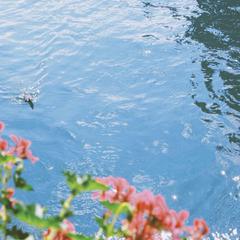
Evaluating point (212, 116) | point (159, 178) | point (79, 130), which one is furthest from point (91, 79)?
point (159, 178)

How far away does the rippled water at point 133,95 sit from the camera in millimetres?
6590

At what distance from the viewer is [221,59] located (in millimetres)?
9516

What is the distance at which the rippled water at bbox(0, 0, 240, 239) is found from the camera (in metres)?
6.59

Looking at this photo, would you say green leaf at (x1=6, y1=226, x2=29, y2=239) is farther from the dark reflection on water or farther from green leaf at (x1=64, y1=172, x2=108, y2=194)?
the dark reflection on water

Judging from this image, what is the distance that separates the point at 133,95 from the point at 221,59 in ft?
7.13

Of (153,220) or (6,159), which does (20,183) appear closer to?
(6,159)

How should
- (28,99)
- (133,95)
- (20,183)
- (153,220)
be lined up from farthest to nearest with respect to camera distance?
(133,95) → (28,99) → (20,183) → (153,220)

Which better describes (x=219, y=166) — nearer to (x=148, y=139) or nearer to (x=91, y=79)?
(x=148, y=139)

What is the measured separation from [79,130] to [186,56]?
11.1ft

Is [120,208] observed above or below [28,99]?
above

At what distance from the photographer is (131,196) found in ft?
4.65

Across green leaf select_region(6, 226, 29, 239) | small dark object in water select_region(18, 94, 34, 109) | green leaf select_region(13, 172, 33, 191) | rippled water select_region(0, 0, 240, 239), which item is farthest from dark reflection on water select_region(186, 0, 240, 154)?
green leaf select_region(13, 172, 33, 191)

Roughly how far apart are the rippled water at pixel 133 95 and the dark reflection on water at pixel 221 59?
0.02 m

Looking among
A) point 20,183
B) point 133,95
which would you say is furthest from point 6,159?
point 133,95
